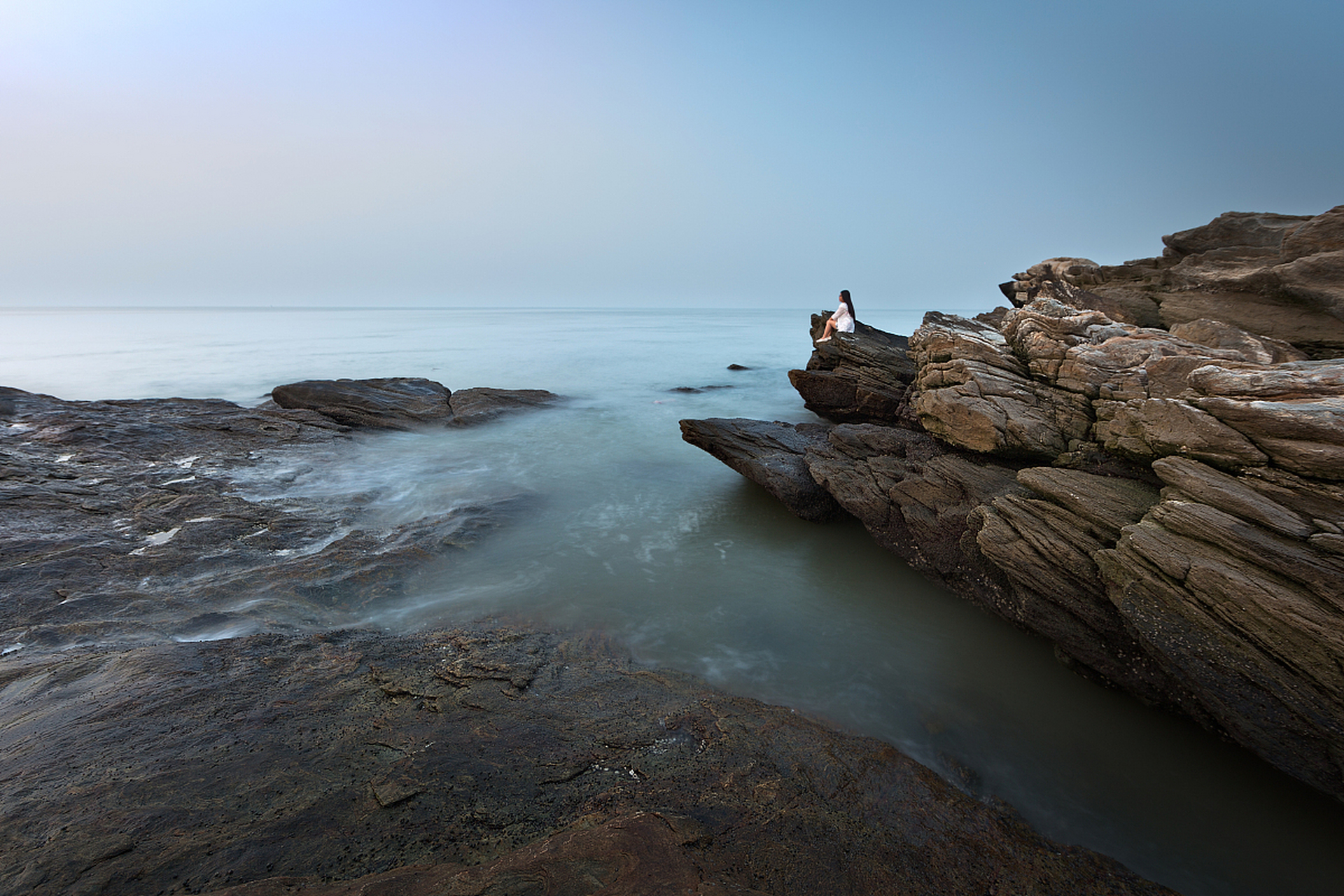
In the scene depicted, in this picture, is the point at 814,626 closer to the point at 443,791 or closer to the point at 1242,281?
the point at 443,791

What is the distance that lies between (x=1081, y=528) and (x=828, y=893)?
16.1 feet

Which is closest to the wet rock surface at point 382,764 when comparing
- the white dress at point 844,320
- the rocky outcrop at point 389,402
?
the rocky outcrop at point 389,402

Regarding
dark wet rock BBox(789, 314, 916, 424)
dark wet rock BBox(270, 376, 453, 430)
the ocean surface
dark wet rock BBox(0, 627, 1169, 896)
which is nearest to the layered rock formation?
the ocean surface

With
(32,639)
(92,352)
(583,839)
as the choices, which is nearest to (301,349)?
(92,352)

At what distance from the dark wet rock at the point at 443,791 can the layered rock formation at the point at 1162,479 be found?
2244 mm

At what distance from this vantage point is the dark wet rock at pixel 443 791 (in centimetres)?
300

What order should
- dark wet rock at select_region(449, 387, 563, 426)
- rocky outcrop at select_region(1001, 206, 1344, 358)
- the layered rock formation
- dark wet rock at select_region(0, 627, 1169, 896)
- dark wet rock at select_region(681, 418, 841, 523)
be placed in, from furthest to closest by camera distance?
dark wet rock at select_region(449, 387, 563, 426) → dark wet rock at select_region(681, 418, 841, 523) → rocky outcrop at select_region(1001, 206, 1344, 358) → the layered rock formation → dark wet rock at select_region(0, 627, 1169, 896)

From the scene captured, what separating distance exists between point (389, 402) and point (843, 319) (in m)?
14.1

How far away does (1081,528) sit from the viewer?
6125mm

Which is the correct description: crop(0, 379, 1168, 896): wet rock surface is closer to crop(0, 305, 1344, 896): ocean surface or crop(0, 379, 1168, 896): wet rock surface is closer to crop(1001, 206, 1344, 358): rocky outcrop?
crop(0, 305, 1344, 896): ocean surface

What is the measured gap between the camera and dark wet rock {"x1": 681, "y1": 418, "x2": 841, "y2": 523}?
1044 cm

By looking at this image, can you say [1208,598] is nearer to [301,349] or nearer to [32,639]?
[32,639]

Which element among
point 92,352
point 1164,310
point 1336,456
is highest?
point 1164,310

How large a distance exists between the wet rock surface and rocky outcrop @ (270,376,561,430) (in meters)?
8.40
